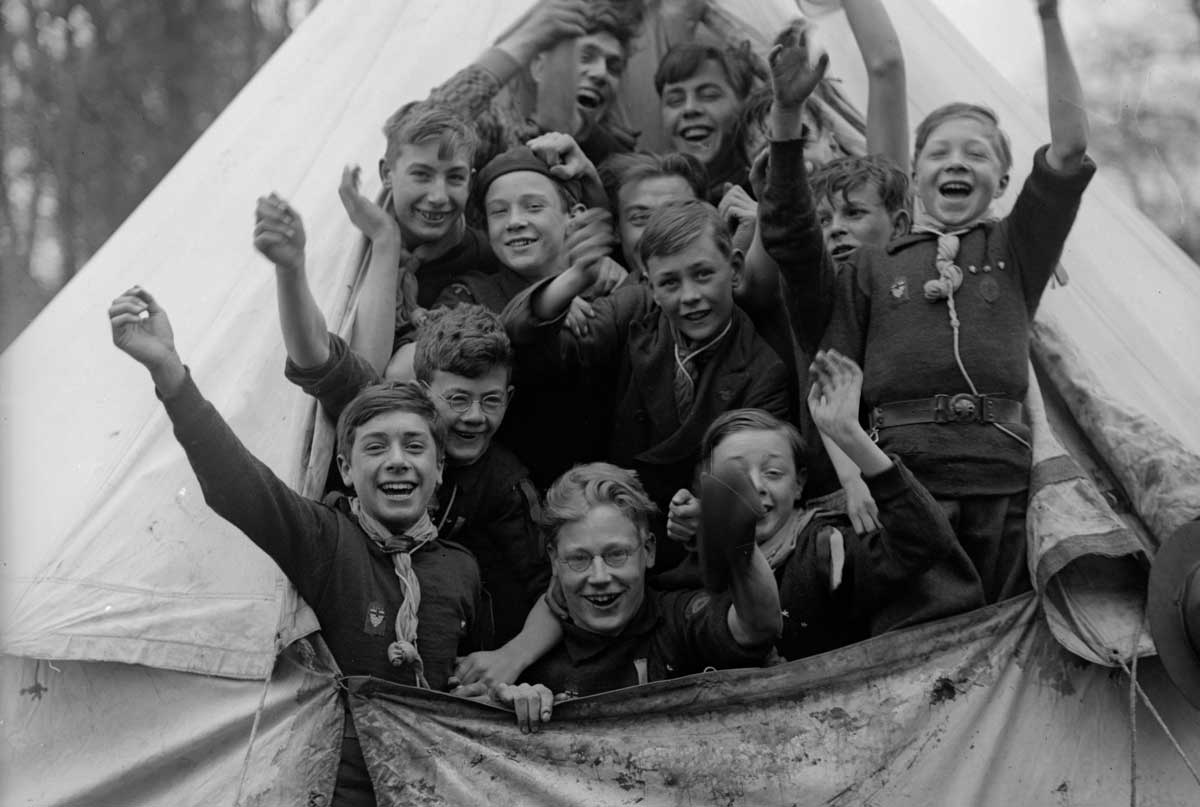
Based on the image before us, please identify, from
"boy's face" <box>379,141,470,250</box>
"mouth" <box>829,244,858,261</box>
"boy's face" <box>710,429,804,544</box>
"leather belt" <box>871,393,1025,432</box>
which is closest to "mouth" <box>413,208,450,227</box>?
"boy's face" <box>379,141,470,250</box>

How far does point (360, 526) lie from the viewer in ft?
10.8

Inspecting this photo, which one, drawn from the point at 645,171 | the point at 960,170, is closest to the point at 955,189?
the point at 960,170

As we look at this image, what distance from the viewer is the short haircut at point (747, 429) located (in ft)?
11.1

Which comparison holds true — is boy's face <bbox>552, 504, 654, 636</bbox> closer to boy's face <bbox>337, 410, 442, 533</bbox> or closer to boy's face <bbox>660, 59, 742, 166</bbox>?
boy's face <bbox>337, 410, 442, 533</bbox>

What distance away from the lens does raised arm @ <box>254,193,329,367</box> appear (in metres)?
3.27

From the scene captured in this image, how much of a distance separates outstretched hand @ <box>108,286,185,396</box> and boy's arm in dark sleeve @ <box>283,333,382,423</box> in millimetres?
436

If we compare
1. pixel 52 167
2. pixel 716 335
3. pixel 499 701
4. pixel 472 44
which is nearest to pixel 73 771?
pixel 499 701

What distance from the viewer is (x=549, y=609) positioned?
3.40m

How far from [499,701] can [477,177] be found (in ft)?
5.79

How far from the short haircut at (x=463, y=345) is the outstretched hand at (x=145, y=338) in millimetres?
734

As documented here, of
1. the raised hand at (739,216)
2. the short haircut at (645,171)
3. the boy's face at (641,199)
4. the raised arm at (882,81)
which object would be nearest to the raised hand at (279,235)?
the raised hand at (739,216)

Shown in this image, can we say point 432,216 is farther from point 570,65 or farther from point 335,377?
point 570,65

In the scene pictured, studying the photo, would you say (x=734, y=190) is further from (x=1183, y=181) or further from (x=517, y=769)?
(x=1183, y=181)

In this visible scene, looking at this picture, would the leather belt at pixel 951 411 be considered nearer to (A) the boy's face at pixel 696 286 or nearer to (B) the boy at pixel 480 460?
(A) the boy's face at pixel 696 286
